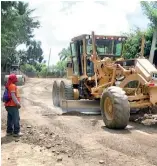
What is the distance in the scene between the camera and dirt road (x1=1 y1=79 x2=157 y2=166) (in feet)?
20.5

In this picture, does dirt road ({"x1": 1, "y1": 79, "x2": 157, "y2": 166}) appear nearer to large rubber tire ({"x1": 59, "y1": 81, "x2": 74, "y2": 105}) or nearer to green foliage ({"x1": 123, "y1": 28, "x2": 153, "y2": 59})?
large rubber tire ({"x1": 59, "y1": 81, "x2": 74, "y2": 105})

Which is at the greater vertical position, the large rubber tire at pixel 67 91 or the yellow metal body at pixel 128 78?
the yellow metal body at pixel 128 78

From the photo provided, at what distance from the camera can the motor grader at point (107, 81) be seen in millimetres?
9164

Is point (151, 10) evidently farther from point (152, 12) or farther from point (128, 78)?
point (128, 78)

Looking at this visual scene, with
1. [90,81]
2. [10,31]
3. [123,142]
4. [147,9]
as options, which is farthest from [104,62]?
[10,31]

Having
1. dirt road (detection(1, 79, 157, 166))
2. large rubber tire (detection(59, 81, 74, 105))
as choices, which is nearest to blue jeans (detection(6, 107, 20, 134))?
dirt road (detection(1, 79, 157, 166))

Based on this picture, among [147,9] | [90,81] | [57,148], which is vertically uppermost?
[147,9]

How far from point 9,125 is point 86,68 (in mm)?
4617

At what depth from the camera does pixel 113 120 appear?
892 cm

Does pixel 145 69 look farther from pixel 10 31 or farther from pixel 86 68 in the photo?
pixel 10 31

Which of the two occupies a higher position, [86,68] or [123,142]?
[86,68]

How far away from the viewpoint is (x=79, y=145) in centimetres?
718

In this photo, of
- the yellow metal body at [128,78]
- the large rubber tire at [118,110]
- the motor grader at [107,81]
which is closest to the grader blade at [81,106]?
the motor grader at [107,81]

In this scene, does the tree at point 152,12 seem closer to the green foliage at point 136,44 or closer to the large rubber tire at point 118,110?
the green foliage at point 136,44
